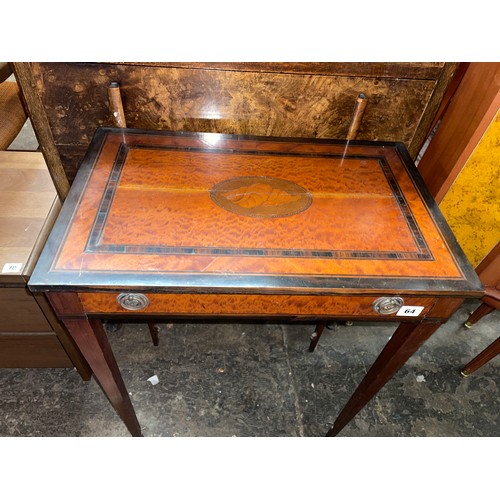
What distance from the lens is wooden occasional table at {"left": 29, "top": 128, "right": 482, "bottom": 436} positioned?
0.91 m

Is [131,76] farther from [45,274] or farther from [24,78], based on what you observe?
[45,274]

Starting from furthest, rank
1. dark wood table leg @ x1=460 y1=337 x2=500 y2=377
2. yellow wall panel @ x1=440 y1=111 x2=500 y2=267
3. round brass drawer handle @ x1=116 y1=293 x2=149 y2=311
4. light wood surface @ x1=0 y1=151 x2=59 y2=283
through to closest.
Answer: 1. dark wood table leg @ x1=460 y1=337 x2=500 y2=377
2. yellow wall panel @ x1=440 y1=111 x2=500 y2=267
3. light wood surface @ x1=0 y1=151 x2=59 y2=283
4. round brass drawer handle @ x1=116 y1=293 x2=149 y2=311

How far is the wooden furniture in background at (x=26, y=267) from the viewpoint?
1.24 metres

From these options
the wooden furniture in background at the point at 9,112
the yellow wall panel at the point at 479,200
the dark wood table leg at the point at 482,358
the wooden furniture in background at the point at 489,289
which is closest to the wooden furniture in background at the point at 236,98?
the yellow wall panel at the point at 479,200

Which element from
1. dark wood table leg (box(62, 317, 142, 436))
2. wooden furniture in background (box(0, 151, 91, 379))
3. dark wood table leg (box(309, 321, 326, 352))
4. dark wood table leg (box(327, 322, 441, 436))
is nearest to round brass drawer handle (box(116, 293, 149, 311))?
dark wood table leg (box(62, 317, 142, 436))

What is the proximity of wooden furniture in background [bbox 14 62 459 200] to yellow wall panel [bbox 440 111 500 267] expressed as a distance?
26cm

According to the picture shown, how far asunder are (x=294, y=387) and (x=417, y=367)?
25.6 inches

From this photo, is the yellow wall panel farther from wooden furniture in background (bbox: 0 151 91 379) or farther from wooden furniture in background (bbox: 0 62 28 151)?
wooden furniture in background (bbox: 0 62 28 151)

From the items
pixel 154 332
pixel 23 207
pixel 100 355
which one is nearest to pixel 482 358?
pixel 154 332

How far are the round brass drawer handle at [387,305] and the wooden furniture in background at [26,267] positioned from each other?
1090 millimetres

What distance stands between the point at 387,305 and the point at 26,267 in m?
1.13

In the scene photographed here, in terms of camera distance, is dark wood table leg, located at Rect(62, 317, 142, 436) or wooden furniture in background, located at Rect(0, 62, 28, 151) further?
wooden furniture in background, located at Rect(0, 62, 28, 151)

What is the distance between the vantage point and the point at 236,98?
1.32 metres

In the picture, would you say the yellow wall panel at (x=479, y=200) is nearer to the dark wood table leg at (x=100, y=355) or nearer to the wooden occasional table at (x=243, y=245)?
the wooden occasional table at (x=243, y=245)
